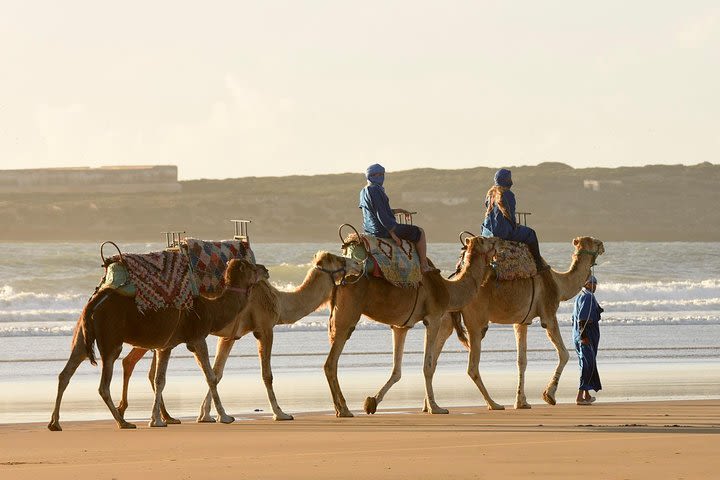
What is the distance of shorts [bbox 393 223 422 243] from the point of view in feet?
60.1

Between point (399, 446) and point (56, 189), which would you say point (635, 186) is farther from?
point (399, 446)

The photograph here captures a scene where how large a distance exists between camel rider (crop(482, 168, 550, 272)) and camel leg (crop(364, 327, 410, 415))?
1770 mm

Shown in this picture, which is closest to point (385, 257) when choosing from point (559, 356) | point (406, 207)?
point (559, 356)

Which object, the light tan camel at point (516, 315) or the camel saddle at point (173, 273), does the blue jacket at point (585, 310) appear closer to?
the light tan camel at point (516, 315)

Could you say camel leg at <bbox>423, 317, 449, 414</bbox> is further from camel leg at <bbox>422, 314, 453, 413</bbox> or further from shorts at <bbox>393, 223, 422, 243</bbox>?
shorts at <bbox>393, 223, 422, 243</bbox>

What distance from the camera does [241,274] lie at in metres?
17.1

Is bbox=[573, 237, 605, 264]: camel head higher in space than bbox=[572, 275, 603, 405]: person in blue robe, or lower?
higher

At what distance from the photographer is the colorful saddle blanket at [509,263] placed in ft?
62.7

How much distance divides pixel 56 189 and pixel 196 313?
128944mm

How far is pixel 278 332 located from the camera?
109 feet

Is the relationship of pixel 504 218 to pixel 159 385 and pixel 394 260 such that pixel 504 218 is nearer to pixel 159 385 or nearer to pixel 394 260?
pixel 394 260

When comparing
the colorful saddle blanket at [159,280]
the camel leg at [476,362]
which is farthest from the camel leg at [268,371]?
the camel leg at [476,362]

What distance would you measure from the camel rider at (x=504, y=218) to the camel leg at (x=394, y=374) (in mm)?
1770

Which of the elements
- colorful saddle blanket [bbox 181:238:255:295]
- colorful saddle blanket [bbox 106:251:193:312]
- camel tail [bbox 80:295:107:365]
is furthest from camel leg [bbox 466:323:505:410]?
camel tail [bbox 80:295:107:365]
